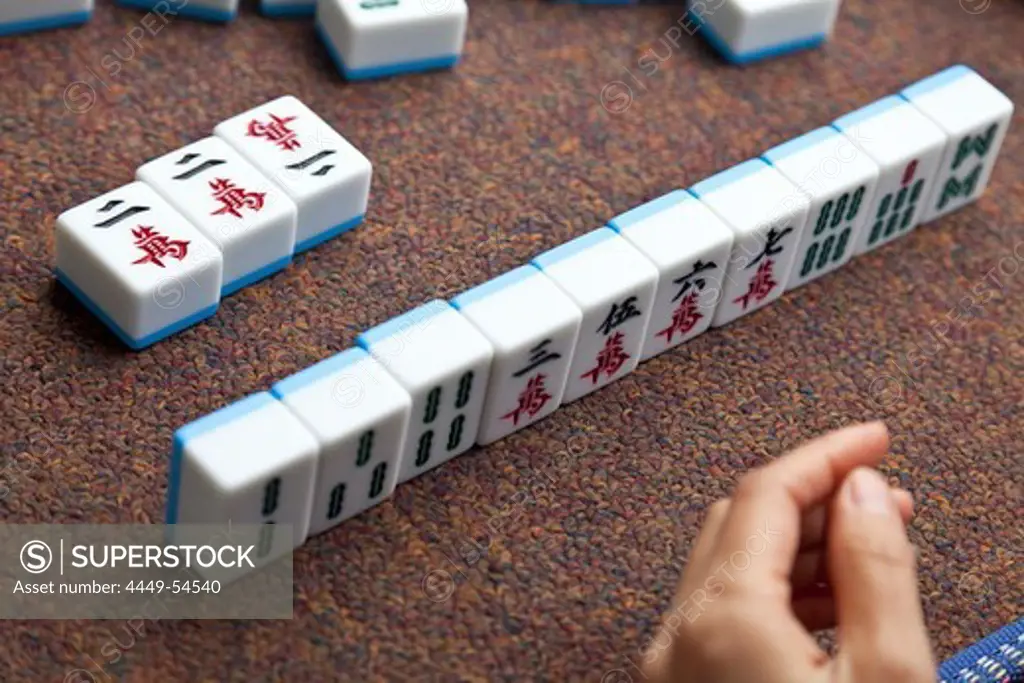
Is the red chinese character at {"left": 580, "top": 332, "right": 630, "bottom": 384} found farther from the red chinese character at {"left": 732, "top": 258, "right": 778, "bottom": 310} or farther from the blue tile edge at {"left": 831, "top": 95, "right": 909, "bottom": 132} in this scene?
the blue tile edge at {"left": 831, "top": 95, "right": 909, "bottom": 132}

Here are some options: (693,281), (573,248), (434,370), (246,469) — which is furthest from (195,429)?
(693,281)

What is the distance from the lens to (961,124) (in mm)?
1809

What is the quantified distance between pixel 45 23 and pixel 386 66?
0.38m

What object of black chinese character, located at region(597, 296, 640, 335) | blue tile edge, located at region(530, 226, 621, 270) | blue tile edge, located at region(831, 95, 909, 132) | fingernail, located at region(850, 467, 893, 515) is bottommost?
black chinese character, located at region(597, 296, 640, 335)

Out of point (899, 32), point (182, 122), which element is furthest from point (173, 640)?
point (899, 32)

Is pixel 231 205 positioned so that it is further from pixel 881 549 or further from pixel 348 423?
pixel 881 549

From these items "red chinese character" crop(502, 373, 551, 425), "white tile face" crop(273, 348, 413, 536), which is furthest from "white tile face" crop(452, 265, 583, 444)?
"white tile face" crop(273, 348, 413, 536)

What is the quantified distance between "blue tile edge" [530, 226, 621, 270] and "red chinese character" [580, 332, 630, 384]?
9 centimetres

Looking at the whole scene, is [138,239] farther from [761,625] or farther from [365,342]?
[761,625]

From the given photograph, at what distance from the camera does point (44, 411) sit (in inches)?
58.9

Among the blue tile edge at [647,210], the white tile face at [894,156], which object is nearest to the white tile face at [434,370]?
the blue tile edge at [647,210]

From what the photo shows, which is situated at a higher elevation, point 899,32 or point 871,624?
point 871,624

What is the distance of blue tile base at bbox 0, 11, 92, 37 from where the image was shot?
1832mm

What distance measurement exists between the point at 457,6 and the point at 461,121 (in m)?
0.13
